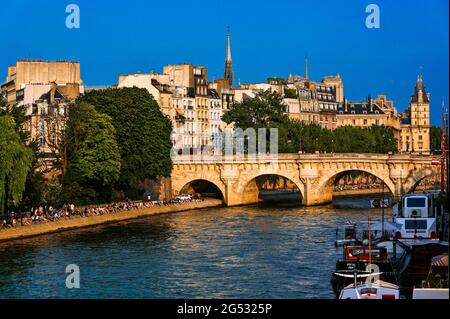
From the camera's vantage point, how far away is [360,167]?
300 ft

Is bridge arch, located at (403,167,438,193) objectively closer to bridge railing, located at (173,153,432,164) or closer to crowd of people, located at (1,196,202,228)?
bridge railing, located at (173,153,432,164)

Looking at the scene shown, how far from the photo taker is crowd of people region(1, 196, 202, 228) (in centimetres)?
6303

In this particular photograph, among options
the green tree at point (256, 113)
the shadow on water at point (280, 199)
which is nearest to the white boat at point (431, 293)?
the shadow on water at point (280, 199)

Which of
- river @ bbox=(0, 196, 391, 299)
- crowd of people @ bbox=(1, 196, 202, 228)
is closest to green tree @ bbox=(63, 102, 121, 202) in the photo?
crowd of people @ bbox=(1, 196, 202, 228)

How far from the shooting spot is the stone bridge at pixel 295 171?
8950 centimetres

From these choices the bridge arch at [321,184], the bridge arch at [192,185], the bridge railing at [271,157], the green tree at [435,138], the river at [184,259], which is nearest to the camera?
the river at [184,259]

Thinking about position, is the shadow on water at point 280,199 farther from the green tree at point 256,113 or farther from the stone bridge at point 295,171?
the green tree at point 256,113

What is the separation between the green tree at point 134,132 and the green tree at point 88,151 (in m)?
3.96

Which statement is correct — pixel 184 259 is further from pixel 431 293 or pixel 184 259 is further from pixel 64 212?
pixel 431 293

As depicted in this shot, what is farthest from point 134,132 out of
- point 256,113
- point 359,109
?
point 359,109

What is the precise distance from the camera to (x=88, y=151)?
76.9 metres
